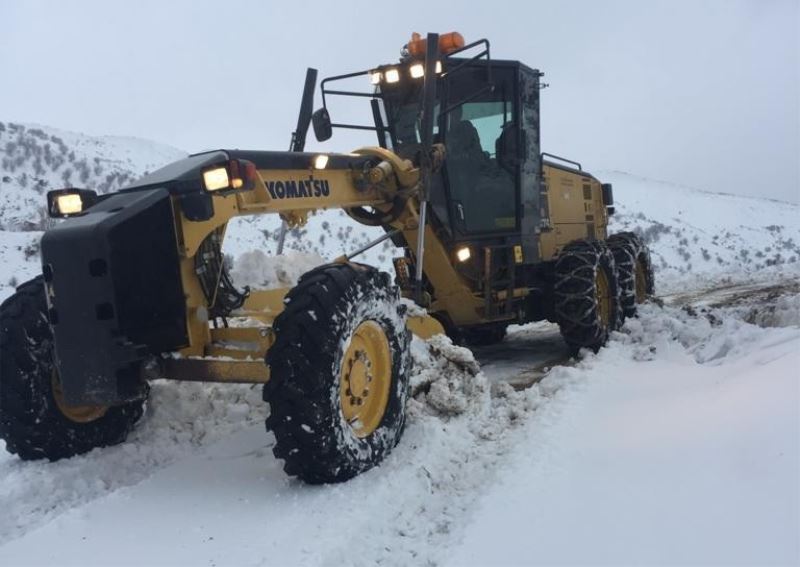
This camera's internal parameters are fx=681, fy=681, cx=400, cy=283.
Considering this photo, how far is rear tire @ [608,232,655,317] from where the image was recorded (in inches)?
306

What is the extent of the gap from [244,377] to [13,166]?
21616 mm

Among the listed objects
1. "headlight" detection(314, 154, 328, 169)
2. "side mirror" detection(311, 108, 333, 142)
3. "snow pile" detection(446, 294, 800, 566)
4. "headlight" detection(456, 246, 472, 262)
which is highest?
"side mirror" detection(311, 108, 333, 142)

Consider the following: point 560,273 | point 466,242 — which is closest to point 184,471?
point 466,242

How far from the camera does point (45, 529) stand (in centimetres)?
311

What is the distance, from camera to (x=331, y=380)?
346 centimetres

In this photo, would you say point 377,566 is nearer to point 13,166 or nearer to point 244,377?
point 244,377

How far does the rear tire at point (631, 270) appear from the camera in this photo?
776 cm

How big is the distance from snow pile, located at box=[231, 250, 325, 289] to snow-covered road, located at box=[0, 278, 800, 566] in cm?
86

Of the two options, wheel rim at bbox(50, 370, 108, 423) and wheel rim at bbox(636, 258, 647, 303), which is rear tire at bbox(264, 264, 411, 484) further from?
wheel rim at bbox(636, 258, 647, 303)

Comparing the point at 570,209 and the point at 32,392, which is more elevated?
the point at 570,209

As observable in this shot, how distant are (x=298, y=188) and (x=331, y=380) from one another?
1.43 meters

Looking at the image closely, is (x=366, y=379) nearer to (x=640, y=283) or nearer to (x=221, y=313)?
(x=221, y=313)

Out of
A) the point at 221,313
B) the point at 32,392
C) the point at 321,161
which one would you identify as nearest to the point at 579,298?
the point at 321,161

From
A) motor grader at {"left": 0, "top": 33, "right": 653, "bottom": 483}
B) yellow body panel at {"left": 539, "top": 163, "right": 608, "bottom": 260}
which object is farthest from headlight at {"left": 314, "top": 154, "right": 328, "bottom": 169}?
yellow body panel at {"left": 539, "top": 163, "right": 608, "bottom": 260}
